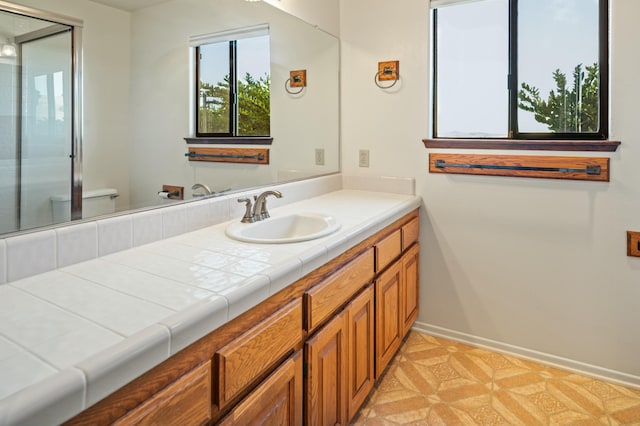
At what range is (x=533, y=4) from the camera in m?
2.18

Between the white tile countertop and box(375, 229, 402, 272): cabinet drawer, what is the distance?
375 millimetres

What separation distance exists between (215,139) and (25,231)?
821mm

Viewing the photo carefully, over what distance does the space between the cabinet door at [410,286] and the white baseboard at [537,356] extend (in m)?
0.17

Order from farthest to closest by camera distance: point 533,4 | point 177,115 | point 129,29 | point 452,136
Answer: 1. point 452,136
2. point 533,4
3. point 177,115
4. point 129,29

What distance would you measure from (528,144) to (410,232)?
736 mm

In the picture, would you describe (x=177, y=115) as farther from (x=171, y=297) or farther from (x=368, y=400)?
(x=368, y=400)

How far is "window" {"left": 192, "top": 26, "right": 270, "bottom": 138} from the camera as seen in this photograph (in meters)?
1.70

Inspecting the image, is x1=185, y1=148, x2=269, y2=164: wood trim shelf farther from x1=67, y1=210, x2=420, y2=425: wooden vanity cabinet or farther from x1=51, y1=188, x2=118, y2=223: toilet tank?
x1=67, y1=210, x2=420, y2=425: wooden vanity cabinet

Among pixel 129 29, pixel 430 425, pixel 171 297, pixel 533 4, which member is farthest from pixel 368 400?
pixel 533 4

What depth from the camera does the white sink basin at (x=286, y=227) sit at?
63.0 inches

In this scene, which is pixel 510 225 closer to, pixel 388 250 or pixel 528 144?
pixel 528 144

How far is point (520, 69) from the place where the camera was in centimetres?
224

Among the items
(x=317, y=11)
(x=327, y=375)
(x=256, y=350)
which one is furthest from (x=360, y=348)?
(x=317, y=11)

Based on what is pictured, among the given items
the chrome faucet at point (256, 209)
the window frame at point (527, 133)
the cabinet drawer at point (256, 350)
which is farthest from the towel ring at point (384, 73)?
the cabinet drawer at point (256, 350)
